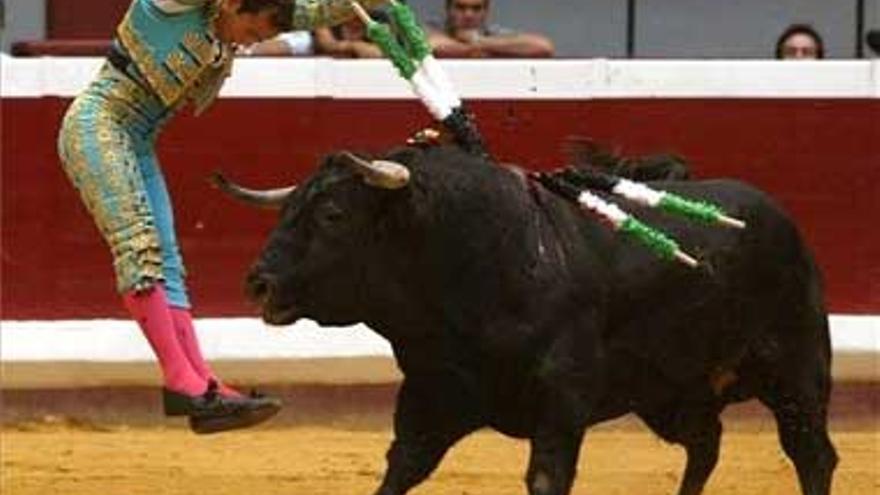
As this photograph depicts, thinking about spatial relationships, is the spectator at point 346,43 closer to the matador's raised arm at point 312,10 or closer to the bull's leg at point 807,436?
the bull's leg at point 807,436

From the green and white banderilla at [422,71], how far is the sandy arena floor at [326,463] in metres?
1.88

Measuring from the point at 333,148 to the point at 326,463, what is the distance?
1.39 meters

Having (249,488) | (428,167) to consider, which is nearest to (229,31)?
(428,167)

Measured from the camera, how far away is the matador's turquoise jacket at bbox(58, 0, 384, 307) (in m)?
5.87

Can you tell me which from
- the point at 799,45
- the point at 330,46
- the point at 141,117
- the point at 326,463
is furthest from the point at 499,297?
the point at 799,45

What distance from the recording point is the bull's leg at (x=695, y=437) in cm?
700

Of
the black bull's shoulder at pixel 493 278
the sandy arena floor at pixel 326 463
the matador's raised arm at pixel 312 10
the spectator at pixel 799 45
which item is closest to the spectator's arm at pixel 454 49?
the spectator at pixel 799 45

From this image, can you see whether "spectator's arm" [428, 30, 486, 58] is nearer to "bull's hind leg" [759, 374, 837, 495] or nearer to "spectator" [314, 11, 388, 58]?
"spectator" [314, 11, 388, 58]

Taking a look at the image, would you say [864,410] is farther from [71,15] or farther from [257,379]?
[71,15]

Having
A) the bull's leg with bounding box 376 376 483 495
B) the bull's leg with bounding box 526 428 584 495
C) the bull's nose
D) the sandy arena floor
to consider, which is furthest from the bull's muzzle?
the sandy arena floor

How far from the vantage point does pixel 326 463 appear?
28.0ft

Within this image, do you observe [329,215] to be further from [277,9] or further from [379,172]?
[277,9]

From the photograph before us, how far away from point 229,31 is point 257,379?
3.73m

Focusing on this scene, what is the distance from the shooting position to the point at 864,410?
9.66 meters
